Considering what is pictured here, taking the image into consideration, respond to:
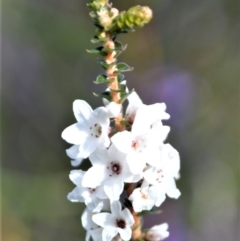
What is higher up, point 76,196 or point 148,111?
point 148,111

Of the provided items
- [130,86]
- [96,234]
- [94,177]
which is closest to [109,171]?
[94,177]

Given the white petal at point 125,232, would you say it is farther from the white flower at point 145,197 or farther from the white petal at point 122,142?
the white petal at point 122,142

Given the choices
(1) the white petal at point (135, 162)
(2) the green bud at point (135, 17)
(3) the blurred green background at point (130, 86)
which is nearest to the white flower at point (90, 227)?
(1) the white petal at point (135, 162)

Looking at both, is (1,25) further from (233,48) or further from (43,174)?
(233,48)

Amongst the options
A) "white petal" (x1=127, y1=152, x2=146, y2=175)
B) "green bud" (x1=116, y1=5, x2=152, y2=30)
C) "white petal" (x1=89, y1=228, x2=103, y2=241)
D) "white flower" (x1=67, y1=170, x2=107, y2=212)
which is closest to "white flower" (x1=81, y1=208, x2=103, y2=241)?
"white petal" (x1=89, y1=228, x2=103, y2=241)

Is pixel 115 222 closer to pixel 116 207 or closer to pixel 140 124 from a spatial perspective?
pixel 116 207

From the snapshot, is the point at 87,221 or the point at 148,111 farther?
the point at 87,221
